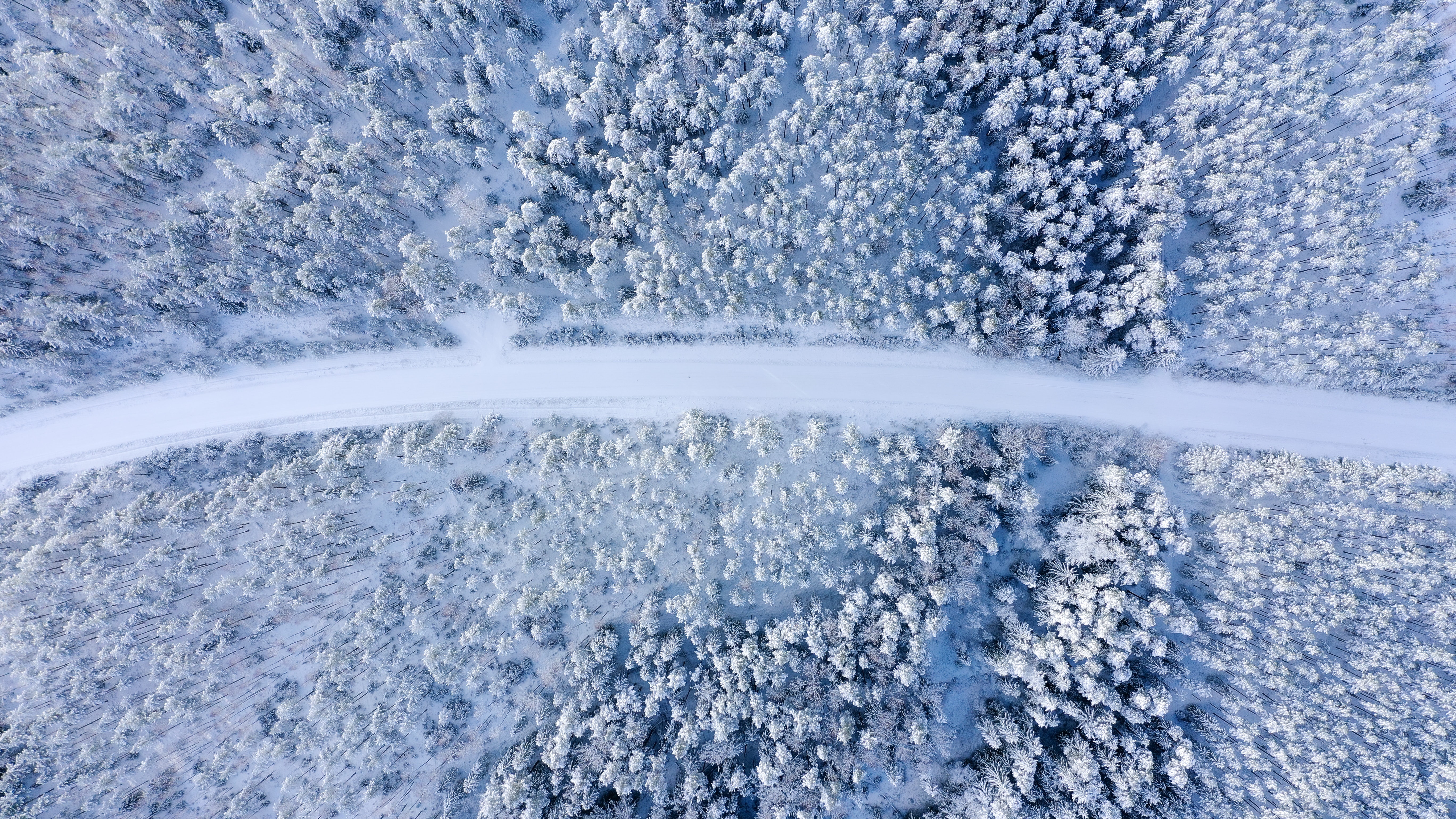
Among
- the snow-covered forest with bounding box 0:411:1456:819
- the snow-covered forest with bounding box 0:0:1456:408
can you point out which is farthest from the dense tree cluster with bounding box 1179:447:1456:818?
the snow-covered forest with bounding box 0:0:1456:408

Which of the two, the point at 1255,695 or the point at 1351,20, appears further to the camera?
the point at 1351,20

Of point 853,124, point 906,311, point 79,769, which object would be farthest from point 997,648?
point 79,769

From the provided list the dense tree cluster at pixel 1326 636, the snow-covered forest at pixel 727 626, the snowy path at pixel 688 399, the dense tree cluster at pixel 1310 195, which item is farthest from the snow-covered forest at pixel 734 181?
the snow-covered forest at pixel 727 626

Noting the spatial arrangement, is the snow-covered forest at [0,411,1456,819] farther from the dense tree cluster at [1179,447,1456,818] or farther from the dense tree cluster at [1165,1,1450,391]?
the dense tree cluster at [1165,1,1450,391]

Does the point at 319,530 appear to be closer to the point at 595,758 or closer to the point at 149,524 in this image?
the point at 149,524

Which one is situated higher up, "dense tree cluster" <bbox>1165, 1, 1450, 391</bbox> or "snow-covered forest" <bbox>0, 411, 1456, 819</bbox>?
"dense tree cluster" <bbox>1165, 1, 1450, 391</bbox>

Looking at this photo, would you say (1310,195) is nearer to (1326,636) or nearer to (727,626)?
(1326,636)

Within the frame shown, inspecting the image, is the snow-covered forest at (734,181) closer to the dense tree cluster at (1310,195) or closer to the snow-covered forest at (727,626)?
the dense tree cluster at (1310,195)

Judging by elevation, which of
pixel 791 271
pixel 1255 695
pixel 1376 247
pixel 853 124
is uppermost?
pixel 853 124
